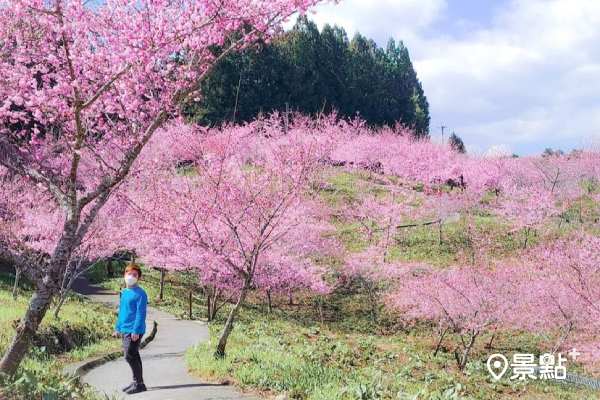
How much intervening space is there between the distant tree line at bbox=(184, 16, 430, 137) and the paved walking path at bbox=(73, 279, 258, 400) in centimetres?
3723

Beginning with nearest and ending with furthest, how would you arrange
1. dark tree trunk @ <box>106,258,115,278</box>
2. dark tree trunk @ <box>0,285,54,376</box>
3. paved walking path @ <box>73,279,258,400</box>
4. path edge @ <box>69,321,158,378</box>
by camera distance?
dark tree trunk @ <box>0,285,54,376</box> → paved walking path @ <box>73,279,258,400</box> → path edge @ <box>69,321,158,378</box> → dark tree trunk @ <box>106,258,115,278</box>

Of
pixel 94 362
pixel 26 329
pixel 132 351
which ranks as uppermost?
pixel 26 329

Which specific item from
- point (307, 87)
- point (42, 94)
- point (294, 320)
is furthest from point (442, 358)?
point (307, 87)

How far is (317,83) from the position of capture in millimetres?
62031

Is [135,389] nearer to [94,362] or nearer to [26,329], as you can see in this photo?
[26,329]

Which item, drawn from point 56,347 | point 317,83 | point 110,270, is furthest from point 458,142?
point 56,347

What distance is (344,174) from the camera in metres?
48.2

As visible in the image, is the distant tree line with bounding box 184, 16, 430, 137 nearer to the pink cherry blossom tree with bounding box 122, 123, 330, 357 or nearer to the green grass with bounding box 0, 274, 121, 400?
the green grass with bounding box 0, 274, 121, 400

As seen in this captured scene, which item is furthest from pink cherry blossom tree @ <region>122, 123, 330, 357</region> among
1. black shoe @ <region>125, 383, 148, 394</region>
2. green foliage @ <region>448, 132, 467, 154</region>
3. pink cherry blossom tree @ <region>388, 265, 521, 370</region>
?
green foliage @ <region>448, 132, 467, 154</region>

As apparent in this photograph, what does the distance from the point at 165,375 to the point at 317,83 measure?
5601cm

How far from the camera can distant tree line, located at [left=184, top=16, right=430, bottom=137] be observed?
176 feet

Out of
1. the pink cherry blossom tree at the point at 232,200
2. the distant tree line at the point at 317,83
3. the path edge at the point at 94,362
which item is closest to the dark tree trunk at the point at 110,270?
the pink cherry blossom tree at the point at 232,200

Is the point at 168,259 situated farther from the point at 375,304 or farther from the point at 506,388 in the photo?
the point at 506,388

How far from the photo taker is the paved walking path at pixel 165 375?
7.48 metres
